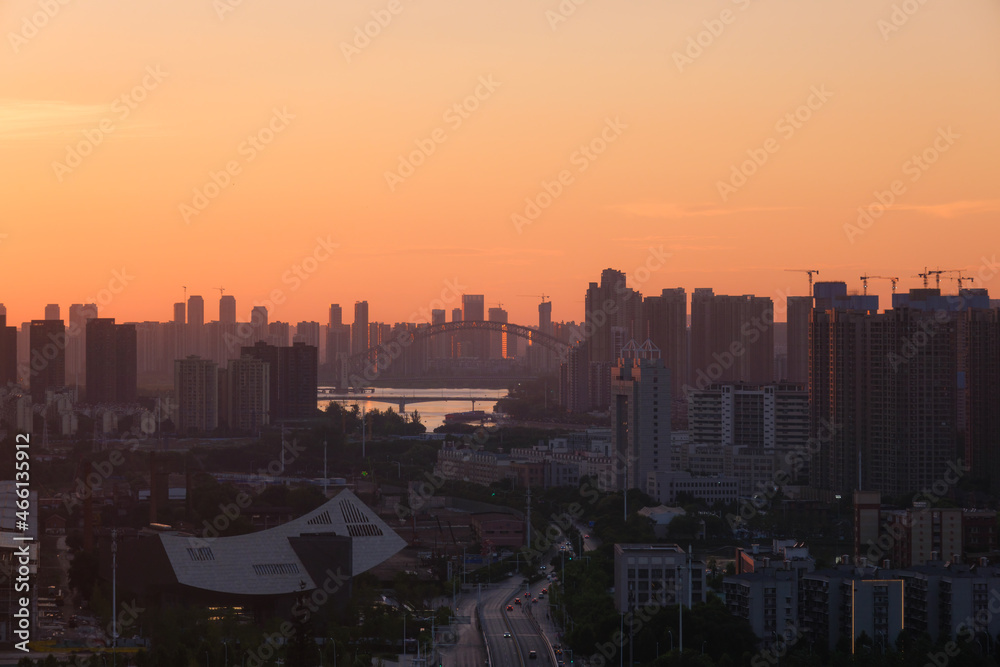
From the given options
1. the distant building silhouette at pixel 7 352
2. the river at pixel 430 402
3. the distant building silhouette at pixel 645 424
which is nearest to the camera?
the distant building silhouette at pixel 645 424

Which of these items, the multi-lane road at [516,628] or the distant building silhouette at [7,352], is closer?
the multi-lane road at [516,628]

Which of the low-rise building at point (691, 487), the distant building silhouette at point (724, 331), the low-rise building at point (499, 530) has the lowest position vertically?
the low-rise building at point (499, 530)

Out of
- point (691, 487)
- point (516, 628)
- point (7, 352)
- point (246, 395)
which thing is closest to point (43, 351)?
point (7, 352)

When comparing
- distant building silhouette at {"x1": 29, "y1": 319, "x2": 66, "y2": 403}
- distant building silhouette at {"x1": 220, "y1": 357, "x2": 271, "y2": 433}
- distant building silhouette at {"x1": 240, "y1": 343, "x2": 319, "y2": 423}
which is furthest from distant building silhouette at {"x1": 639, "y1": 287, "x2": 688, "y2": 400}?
distant building silhouette at {"x1": 29, "y1": 319, "x2": 66, "y2": 403}

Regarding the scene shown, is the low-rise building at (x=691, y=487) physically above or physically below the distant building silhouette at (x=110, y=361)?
below

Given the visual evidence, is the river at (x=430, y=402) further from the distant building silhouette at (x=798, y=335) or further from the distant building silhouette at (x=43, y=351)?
the distant building silhouette at (x=43, y=351)

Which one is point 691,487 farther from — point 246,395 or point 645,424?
point 246,395

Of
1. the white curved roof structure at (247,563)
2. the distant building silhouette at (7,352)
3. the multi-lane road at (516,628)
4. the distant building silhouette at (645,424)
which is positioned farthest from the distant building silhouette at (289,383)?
the white curved roof structure at (247,563)

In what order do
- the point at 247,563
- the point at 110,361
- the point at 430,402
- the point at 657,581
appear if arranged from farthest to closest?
the point at 430,402 → the point at 110,361 → the point at 247,563 → the point at 657,581

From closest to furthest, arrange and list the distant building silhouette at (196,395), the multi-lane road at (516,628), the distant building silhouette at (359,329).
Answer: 1. the multi-lane road at (516,628)
2. the distant building silhouette at (196,395)
3. the distant building silhouette at (359,329)

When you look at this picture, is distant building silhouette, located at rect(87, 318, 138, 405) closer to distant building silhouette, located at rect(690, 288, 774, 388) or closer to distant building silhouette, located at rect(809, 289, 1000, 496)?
distant building silhouette, located at rect(690, 288, 774, 388)

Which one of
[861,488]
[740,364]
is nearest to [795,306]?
[740,364]
